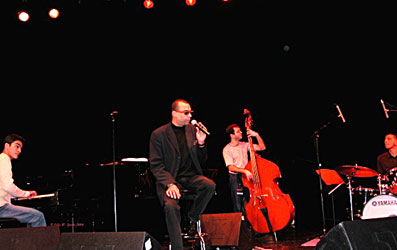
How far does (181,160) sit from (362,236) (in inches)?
108

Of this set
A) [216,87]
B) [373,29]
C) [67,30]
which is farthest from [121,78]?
[373,29]

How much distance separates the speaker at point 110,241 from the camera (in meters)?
2.37

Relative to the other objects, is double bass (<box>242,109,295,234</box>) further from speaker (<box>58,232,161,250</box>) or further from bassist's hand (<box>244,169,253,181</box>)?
speaker (<box>58,232,161,250</box>)

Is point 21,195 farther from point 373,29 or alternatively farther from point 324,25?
point 373,29

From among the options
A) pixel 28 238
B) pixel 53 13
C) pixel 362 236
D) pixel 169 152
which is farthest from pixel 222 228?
pixel 53 13

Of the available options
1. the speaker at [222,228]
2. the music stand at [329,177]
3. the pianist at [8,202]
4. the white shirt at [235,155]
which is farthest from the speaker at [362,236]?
the white shirt at [235,155]

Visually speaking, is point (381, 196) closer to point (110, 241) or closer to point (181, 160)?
point (181, 160)

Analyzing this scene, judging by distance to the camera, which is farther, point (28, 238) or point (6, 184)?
point (6, 184)

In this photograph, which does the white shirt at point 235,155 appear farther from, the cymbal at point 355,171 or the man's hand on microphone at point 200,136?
the man's hand on microphone at point 200,136

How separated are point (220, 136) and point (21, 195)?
14.4 feet

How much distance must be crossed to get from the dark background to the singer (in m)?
2.67

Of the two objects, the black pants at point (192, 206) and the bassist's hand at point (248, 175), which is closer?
the black pants at point (192, 206)

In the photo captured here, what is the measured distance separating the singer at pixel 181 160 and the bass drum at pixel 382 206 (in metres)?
2.44

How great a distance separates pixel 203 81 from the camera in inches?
350
